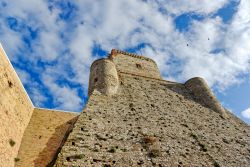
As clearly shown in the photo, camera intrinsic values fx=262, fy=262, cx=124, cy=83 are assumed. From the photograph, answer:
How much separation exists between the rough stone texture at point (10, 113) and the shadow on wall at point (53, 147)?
1.22m

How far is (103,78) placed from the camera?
1425 cm


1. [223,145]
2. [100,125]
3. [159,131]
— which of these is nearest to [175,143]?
[159,131]

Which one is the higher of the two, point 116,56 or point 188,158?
point 116,56

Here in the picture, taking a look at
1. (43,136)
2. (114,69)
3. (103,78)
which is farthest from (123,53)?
(43,136)

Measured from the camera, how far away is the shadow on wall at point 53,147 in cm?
1262

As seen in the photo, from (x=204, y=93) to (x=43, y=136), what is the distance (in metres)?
9.74

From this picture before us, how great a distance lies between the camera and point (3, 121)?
11.4 m

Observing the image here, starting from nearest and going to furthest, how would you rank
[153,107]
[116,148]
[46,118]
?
[116,148]
[153,107]
[46,118]

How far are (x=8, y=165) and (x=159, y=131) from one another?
6778mm

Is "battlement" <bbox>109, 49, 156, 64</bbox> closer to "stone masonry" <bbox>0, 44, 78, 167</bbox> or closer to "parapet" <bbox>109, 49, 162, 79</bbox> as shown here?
"parapet" <bbox>109, 49, 162, 79</bbox>

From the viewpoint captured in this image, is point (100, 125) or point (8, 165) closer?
point (100, 125)

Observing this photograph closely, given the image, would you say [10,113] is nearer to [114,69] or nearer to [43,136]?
[43,136]

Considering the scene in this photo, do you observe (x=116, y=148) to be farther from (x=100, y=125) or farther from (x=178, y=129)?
(x=178, y=129)

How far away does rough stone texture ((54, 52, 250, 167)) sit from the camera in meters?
8.84
